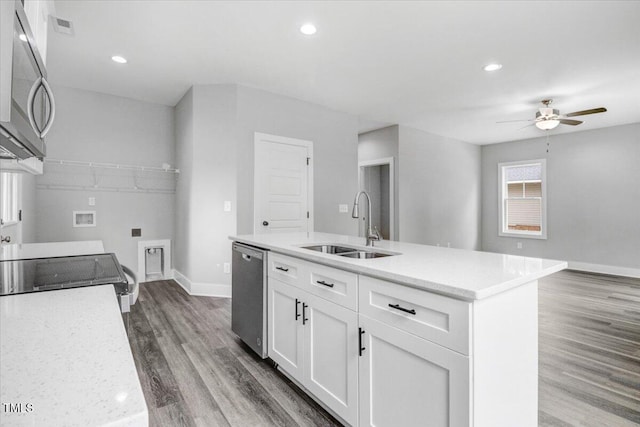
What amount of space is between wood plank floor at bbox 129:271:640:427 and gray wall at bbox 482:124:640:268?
258cm

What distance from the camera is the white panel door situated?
421 cm

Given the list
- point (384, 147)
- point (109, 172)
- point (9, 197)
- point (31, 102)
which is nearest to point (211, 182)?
point (109, 172)

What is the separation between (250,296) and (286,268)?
56 cm

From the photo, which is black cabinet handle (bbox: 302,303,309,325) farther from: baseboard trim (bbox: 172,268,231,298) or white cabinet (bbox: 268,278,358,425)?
Result: baseboard trim (bbox: 172,268,231,298)

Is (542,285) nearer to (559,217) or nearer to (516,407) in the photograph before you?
Result: (559,217)

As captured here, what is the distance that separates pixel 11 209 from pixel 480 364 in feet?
12.6

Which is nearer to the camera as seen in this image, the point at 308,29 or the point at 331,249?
the point at 331,249

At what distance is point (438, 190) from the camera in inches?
262

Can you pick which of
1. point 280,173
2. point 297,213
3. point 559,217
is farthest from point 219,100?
point 559,217

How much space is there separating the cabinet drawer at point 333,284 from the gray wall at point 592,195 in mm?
6520

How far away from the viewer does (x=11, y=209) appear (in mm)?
2975

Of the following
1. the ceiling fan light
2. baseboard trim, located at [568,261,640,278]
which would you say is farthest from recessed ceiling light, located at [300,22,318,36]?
baseboard trim, located at [568,261,640,278]

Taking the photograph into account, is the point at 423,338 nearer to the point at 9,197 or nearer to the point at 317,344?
the point at 317,344

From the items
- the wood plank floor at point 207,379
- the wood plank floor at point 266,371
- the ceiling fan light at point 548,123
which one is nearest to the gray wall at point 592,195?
the ceiling fan light at point 548,123
